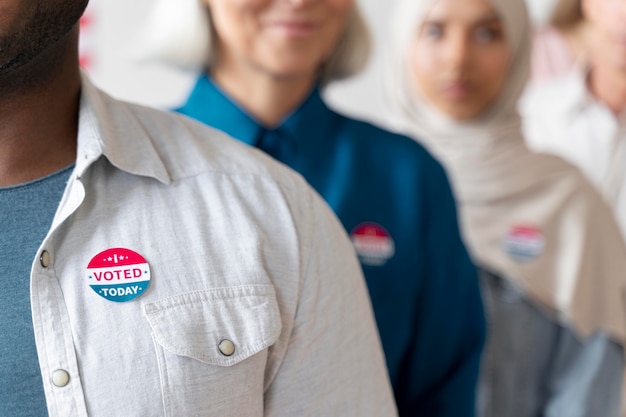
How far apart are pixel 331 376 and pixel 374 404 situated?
0.06 m

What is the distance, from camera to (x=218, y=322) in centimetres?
82

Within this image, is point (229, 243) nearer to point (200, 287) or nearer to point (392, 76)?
point (200, 287)

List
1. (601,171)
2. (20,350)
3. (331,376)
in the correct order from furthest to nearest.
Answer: (601,171), (331,376), (20,350)

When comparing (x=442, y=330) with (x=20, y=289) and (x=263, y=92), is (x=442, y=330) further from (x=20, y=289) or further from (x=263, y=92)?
(x=20, y=289)

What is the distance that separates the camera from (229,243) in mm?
842

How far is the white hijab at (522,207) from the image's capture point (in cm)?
179

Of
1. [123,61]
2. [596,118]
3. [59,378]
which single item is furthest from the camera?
[123,61]

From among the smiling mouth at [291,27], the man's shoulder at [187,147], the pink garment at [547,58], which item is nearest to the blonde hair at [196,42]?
the smiling mouth at [291,27]

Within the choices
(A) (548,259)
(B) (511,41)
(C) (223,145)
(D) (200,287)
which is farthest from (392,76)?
(D) (200,287)

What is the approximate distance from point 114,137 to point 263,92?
503 mm

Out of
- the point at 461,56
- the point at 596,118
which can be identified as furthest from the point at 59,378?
the point at 596,118

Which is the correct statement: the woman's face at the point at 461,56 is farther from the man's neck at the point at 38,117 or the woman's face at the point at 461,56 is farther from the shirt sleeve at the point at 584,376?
the man's neck at the point at 38,117

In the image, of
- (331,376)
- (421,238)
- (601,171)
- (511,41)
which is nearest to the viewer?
(331,376)

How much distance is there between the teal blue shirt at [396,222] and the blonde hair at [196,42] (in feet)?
0.15
